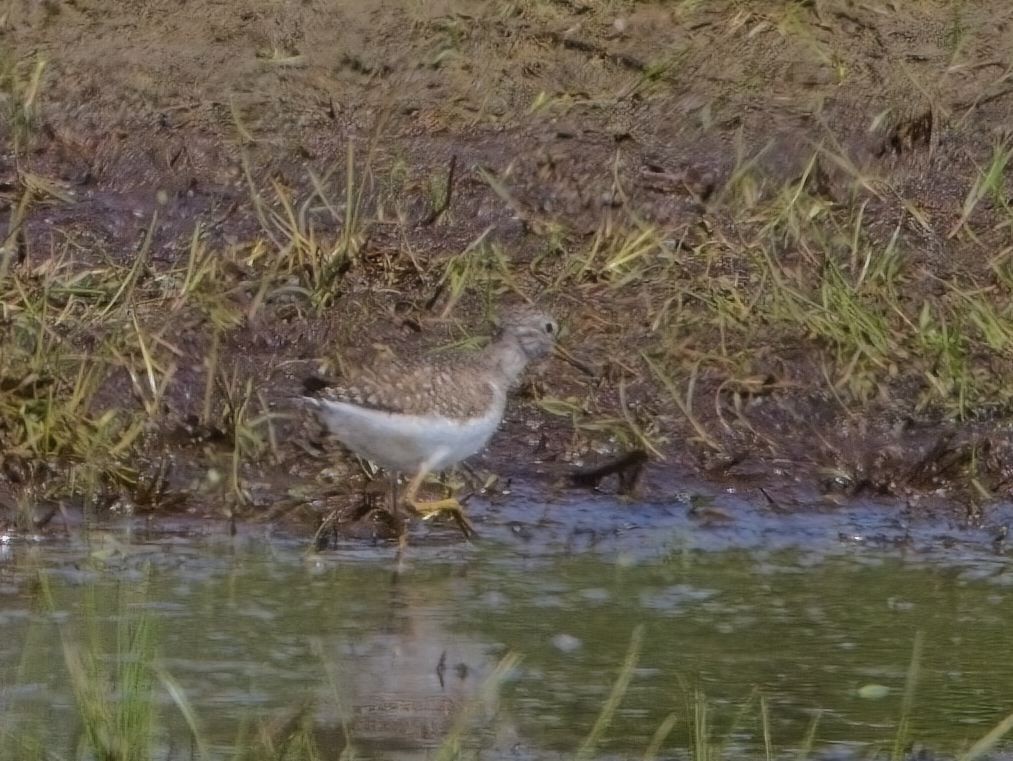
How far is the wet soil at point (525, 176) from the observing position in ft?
26.8

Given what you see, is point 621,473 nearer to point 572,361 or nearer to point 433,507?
point 572,361

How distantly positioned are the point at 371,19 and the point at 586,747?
6.83 m

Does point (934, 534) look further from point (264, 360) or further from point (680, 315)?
point (264, 360)

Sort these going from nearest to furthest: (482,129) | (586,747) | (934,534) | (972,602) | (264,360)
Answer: (586,747), (972,602), (934,534), (264,360), (482,129)

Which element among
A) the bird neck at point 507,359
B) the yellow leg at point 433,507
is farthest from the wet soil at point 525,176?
the bird neck at point 507,359

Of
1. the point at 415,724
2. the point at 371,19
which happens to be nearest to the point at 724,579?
the point at 415,724

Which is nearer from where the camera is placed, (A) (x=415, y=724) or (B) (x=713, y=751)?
(B) (x=713, y=751)

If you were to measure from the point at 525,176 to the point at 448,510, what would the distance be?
2.85 metres

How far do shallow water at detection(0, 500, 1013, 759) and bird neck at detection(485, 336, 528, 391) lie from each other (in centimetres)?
49

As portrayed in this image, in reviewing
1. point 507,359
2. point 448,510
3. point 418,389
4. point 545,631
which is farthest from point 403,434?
point 545,631

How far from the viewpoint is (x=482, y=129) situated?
10.3 meters

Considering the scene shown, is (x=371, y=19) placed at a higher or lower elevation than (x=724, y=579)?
higher

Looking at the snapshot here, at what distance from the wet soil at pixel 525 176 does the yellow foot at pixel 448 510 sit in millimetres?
307

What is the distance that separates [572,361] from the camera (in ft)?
27.8
